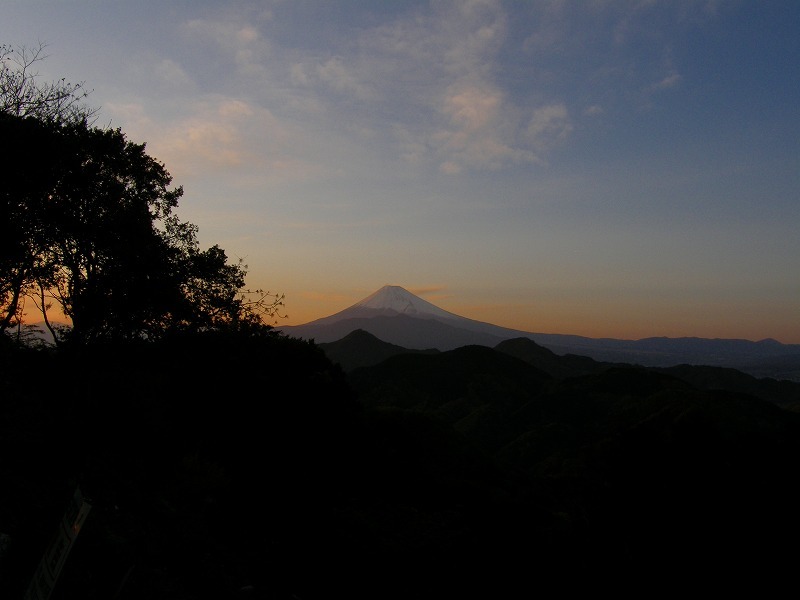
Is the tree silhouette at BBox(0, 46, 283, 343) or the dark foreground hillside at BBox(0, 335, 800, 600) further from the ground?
the tree silhouette at BBox(0, 46, 283, 343)

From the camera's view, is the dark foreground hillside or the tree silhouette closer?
the dark foreground hillside

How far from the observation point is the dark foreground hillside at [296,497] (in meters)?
11.5

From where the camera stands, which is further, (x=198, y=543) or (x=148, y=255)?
(x=148, y=255)

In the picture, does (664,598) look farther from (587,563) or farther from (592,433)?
(592,433)

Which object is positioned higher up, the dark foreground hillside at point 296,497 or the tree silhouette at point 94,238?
the tree silhouette at point 94,238

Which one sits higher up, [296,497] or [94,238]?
[94,238]

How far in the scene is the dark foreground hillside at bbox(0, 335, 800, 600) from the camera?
37.8 ft

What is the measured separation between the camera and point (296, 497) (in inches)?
845

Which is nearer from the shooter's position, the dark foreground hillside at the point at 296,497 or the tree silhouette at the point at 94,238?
the dark foreground hillside at the point at 296,497

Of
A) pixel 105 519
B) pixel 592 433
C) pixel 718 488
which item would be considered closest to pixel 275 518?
pixel 105 519

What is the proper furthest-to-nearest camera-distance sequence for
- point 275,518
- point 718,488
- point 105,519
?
1. point 718,488
2. point 275,518
3. point 105,519

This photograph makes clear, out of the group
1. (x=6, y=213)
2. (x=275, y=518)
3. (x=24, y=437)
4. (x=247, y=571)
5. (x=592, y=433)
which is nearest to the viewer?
(x=24, y=437)

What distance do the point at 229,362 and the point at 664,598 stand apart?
64.7 ft

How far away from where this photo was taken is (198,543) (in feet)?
41.8
